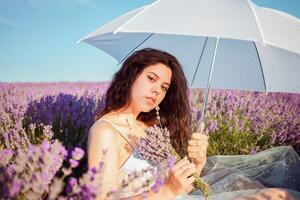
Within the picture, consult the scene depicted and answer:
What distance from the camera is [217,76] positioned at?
372cm

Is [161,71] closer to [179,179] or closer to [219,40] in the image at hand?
[179,179]

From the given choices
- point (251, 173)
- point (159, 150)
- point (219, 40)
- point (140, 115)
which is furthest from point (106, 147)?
point (219, 40)

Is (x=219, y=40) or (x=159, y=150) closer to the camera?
(x=159, y=150)

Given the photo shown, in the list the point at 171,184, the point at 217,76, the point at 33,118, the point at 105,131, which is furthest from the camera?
the point at 33,118

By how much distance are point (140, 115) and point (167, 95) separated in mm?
225

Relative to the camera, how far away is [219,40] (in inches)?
137

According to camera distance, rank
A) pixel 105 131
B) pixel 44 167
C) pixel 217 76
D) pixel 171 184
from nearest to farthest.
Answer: pixel 44 167
pixel 171 184
pixel 105 131
pixel 217 76

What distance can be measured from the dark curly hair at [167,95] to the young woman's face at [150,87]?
51 mm

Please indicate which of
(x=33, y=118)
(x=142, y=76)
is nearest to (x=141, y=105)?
(x=142, y=76)

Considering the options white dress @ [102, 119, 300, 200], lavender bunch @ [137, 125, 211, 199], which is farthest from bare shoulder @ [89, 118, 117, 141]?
white dress @ [102, 119, 300, 200]

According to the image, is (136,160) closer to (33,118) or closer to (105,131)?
(105,131)

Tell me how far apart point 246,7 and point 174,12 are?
0.37 meters

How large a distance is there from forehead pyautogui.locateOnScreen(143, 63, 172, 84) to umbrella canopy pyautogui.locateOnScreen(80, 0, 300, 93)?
0.68ft

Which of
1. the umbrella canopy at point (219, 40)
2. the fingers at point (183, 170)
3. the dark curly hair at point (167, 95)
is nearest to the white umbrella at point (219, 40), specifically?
the umbrella canopy at point (219, 40)
